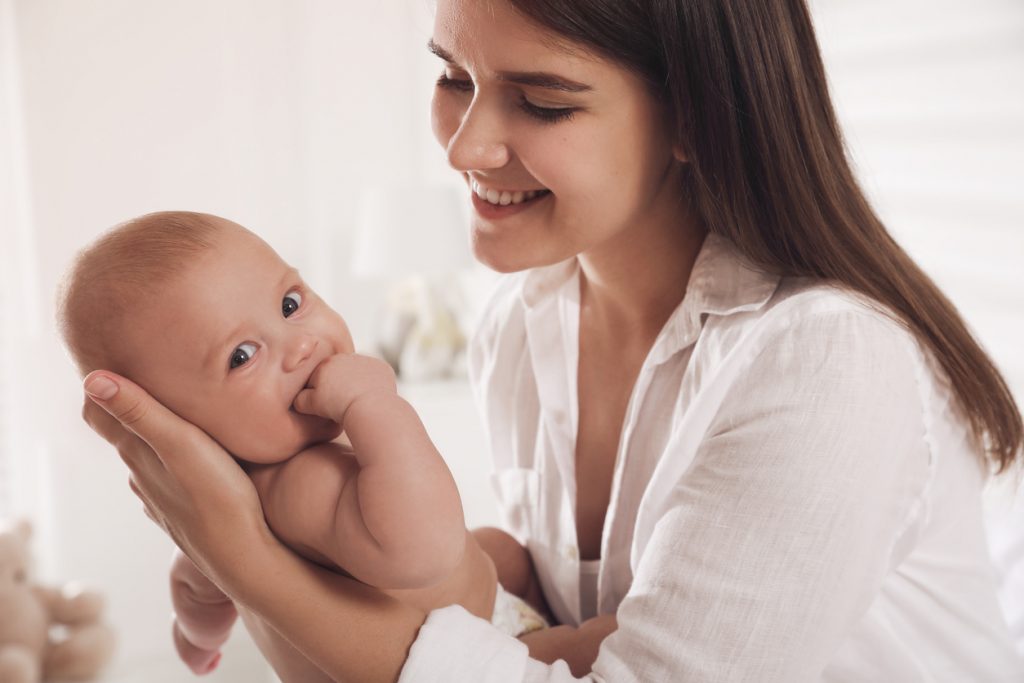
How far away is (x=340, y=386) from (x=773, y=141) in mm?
609

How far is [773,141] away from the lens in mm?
1154

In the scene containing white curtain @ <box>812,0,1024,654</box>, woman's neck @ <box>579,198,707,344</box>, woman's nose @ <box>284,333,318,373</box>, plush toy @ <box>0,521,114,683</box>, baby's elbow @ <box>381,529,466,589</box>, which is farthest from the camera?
plush toy @ <box>0,521,114,683</box>

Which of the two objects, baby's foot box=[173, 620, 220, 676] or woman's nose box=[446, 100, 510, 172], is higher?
woman's nose box=[446, 100, 510, 172]

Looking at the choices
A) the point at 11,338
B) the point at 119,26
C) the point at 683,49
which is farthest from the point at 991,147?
the point at 11,338

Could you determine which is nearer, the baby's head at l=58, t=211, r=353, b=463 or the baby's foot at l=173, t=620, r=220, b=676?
the baby's head at l=58, t=211, r=353, b=463

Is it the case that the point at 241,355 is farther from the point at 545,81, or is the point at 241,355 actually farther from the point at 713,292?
the point at 713,292

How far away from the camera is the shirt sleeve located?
99 cm

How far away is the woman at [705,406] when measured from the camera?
1.00 metres

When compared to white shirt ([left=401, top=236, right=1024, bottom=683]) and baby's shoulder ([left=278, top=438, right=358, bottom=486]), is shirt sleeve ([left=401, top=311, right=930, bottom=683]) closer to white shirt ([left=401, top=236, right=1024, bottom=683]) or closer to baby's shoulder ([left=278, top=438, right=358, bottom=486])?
white shirt ([left=401, top=236, right=1024, bottom=683])

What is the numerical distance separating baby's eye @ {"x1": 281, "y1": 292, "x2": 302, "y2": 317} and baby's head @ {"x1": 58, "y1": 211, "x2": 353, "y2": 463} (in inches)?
0.5

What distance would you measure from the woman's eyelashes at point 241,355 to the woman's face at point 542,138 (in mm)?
368

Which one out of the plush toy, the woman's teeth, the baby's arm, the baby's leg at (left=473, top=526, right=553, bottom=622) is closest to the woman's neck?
the woman's teeth

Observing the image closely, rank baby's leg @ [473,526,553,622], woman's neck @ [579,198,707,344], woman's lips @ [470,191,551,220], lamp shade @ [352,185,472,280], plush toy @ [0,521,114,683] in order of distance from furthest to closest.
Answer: lamp shade @ [352,185,472,280]
plush toy @ [0,521,114,683]
baby's leg @ [473,526,553,622]
woman's neck @ [579,198,707,344]
woman's lips @ [470,191,551,220]

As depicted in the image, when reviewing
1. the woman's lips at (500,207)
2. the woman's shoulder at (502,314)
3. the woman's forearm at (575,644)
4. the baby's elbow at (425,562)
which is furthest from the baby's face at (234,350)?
the woman's shoulder at (502,314)
